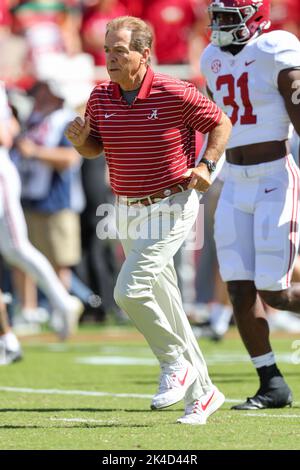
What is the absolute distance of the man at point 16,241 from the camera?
9531mm

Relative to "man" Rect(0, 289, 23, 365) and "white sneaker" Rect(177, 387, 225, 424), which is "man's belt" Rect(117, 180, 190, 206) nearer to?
"white sneaker" Rect(177, 387, 225, 424)

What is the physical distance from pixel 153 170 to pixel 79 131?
15.9 inches

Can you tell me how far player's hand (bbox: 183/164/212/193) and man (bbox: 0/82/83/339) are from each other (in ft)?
13.6

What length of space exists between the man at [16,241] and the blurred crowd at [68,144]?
1483 millimetres

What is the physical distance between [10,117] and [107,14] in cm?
366

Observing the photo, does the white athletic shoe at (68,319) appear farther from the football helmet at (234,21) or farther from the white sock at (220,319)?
the football helmet at (234,21)

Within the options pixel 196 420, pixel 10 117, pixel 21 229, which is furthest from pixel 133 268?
pixel 10 117

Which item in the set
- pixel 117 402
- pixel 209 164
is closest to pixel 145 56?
pixel 209 164

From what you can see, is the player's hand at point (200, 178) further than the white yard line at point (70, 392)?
No

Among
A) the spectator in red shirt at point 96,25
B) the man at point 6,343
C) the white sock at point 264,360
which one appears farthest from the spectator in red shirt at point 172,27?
the white sock at point 264,360

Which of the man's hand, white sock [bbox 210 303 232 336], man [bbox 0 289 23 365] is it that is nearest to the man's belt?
man [bbox 0 289 23 365]

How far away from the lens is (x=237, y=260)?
257 inches

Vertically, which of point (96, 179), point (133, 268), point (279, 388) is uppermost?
point (133, 268)
